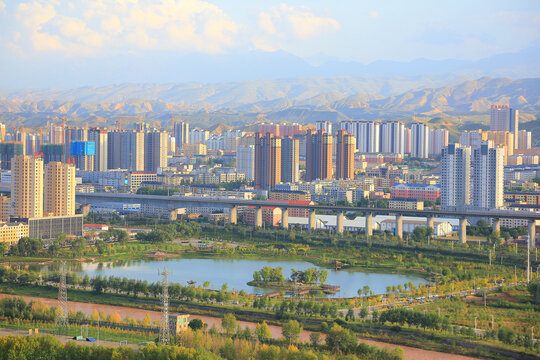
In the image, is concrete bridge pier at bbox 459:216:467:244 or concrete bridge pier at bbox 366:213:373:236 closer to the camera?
concrete bridge pier at bbox 459:216:467:244

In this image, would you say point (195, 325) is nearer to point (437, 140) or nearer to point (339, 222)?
point (339, 222)

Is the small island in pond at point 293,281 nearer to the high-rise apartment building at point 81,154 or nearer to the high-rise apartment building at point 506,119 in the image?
the high-rise apartment building at point 81,154

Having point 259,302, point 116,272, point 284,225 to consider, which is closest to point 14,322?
point 259,302

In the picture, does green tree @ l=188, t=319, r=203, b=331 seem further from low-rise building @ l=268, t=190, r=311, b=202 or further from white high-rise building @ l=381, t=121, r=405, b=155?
white high-rise building @ l=381, t=121, r=405, b=155

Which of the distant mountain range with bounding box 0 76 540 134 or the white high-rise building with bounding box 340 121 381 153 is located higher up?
the distant mountain range with bounding box 0 76 540 134

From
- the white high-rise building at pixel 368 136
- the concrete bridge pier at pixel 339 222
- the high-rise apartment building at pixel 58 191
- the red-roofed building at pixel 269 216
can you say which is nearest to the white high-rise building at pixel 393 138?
the white high-rise building at pixel 368 136

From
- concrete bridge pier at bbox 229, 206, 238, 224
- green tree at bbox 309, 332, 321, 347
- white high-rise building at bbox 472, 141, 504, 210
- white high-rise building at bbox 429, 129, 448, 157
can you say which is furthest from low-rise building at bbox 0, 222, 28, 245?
white high-rise building at bbox 429, 129, 448, 157

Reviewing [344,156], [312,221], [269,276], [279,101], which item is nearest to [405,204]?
[312,221]
